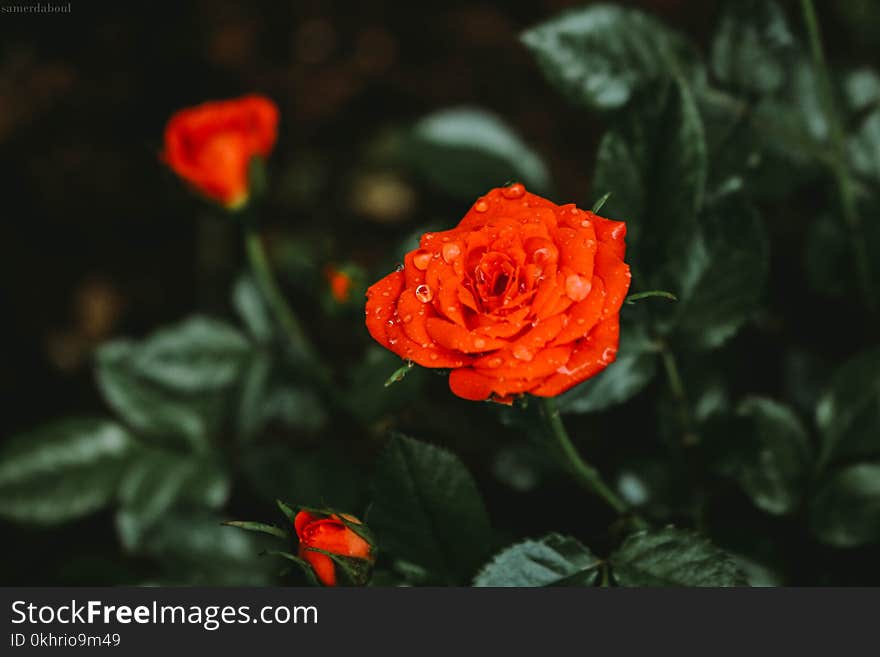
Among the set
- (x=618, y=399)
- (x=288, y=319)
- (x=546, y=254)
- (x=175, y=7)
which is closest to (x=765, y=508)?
(x=618, y=399)

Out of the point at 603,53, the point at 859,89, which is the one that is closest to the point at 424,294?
the point at 603,53

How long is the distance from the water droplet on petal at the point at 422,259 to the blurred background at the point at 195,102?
99cm

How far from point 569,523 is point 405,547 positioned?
0.30m

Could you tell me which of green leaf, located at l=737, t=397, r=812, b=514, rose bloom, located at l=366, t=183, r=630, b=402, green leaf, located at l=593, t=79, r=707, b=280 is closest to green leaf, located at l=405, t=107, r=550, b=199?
green leaf, located at l=593, t=79, r=707, b=280

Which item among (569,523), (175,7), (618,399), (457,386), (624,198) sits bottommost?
(569,523)

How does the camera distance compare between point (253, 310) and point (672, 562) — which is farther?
point (253, 310)

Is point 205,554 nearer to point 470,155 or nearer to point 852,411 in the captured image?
point 470,155

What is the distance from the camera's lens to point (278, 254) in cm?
180

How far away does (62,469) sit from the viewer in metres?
1.23

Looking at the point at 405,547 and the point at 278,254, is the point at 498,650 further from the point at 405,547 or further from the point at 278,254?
the point at 278,254

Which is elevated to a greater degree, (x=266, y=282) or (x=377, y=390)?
(x=266, y=282)

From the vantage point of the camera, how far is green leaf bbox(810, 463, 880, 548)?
3.19 ft

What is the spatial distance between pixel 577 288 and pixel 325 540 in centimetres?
33

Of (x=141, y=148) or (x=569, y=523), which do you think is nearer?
(x=569, y=523)
